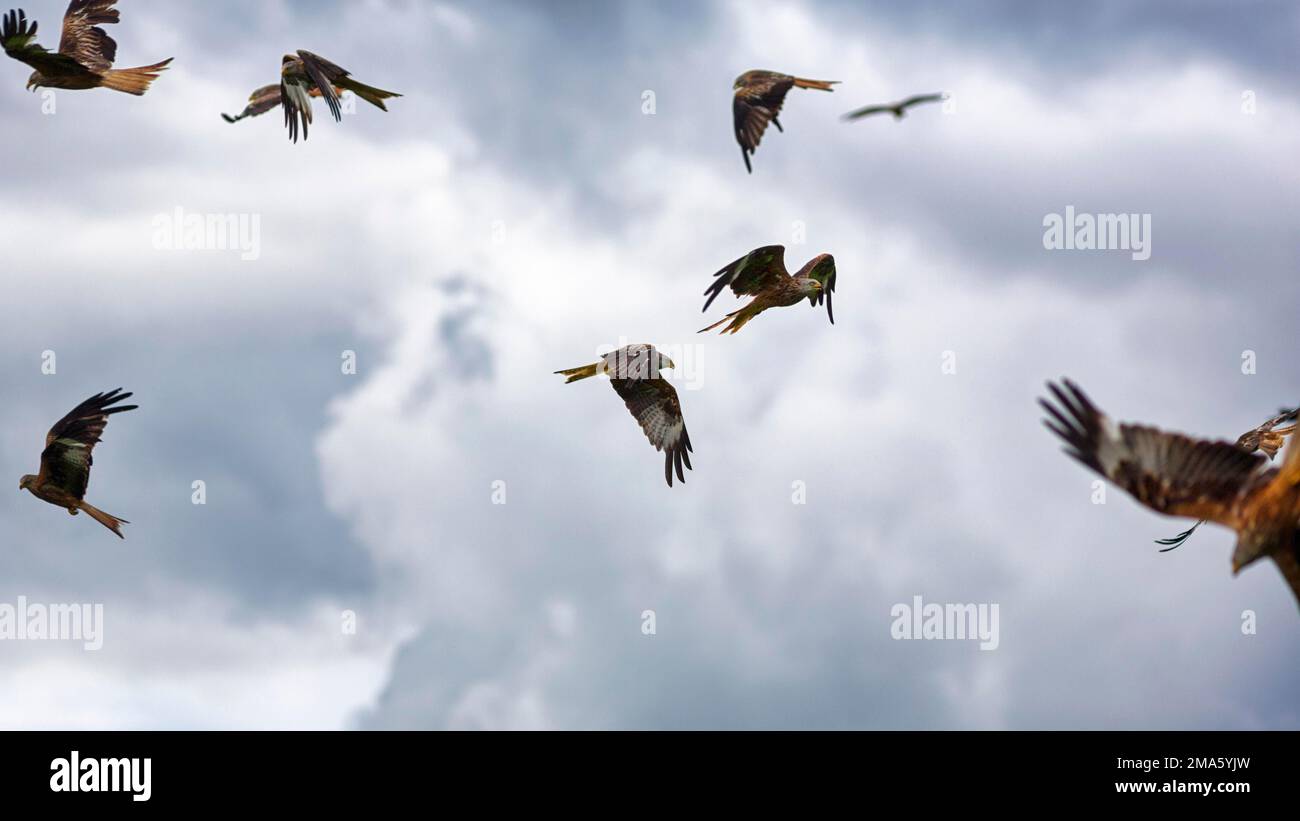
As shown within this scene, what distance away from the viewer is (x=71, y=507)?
1290cm

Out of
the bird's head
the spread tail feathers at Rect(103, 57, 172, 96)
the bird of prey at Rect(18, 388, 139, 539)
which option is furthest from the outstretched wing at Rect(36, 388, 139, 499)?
the bird's head

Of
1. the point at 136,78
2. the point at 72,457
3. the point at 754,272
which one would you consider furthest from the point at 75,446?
the point at 754,272

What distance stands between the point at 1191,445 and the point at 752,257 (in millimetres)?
4767

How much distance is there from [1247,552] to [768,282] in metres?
5.43

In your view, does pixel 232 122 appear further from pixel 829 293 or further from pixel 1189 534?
pixel 1189 534

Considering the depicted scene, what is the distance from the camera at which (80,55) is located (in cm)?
1413

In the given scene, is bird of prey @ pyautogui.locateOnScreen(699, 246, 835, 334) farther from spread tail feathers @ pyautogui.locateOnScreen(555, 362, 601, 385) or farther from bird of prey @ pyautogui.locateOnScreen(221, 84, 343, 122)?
bird of prey @ pyautogui.locateOnScreen(221, 84, 343, 122)

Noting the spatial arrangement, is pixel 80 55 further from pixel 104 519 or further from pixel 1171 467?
pixel 1171 467

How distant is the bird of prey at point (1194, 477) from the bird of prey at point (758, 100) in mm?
4153

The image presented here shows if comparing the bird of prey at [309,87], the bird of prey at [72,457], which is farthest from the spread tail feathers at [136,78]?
the bird of prey at [72,457]

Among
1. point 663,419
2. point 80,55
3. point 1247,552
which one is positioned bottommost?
point 1247,552

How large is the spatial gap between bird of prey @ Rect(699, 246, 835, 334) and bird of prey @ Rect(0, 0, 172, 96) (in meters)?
6.17

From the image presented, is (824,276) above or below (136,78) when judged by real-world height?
below

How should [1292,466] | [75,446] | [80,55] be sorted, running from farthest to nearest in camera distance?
[80,55]
[75,446]
[1292,466]
